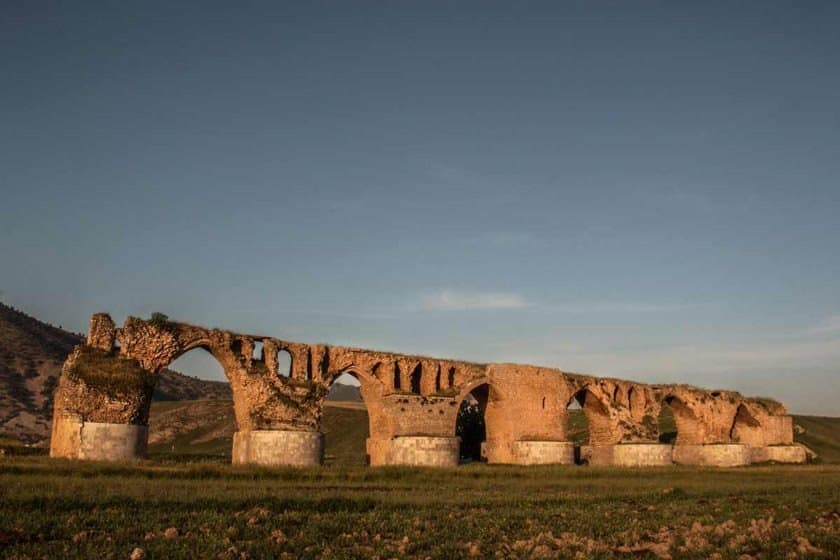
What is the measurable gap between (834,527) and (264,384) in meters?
22.7

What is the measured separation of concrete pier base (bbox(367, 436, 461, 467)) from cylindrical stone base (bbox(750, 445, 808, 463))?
86.0 ft

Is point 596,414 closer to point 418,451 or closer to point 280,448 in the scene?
point 418,451

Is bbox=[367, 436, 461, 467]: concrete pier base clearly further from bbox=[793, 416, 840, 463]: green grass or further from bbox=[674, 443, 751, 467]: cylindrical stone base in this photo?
bbox=[793, 416, 840, 463]: green grass

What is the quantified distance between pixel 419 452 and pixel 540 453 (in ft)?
25.8

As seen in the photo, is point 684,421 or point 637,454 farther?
point 684,421

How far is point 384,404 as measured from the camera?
3488cm

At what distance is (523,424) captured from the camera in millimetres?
39188

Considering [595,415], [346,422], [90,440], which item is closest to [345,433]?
[346,422]

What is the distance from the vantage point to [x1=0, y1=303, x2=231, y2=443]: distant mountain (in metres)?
59.1

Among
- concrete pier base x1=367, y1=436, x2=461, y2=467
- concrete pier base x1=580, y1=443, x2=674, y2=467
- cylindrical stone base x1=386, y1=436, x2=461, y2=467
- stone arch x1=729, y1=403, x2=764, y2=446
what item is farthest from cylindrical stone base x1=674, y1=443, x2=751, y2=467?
cylindrical stone base x1=386, y1=436, x2=461, y2=467

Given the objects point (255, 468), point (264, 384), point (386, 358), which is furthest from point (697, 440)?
point (255, 468)

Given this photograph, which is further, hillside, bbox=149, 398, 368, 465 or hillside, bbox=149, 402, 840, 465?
hillside, bbox=149, 402, 840, 465

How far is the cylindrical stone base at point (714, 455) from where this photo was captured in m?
46.5

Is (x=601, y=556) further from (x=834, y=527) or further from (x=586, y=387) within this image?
(x=586, y=387)
